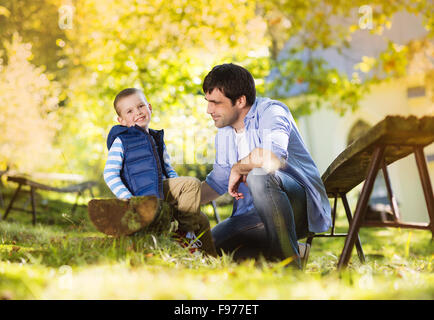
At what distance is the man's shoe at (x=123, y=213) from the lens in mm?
2492

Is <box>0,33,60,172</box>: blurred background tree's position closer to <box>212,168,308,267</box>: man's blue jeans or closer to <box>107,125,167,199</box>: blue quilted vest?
<box>107,125,167,199</box>: blue quilted vest

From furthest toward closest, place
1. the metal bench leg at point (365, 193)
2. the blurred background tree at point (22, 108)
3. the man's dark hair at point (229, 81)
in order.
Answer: the blurred background tree at point (22, 108), the man's dark hair at point (229, 81), the metal bench leg at point (365, 193)

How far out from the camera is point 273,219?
94.5 inches

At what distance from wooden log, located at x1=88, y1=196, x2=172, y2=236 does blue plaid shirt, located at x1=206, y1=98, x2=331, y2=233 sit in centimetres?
67

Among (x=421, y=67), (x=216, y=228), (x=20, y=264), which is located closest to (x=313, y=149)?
(x=421, y=67)

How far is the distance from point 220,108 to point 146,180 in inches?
26.3

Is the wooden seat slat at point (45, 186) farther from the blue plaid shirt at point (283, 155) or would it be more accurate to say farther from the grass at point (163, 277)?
the blue plaid shirt at point (283, 155)

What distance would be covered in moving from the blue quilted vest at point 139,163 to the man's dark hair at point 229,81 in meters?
0.54

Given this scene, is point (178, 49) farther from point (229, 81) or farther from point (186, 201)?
point (186, 201)

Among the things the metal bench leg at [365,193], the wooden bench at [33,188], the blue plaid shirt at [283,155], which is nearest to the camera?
the metal bench leg at [365,193]

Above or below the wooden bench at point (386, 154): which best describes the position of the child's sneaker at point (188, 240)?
below

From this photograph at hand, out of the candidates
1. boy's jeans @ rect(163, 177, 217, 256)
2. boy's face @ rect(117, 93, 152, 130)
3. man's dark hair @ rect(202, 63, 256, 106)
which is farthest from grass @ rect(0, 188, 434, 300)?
man's dark hair @ rect(202, 63, 256, 106)

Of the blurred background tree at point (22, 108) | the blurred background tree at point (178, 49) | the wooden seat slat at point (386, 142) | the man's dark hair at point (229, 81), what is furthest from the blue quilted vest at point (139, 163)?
the blurred background tree at point (22, 108)
